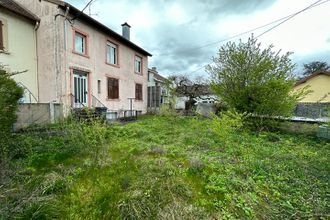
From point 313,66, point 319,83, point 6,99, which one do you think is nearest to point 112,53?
point 6,99

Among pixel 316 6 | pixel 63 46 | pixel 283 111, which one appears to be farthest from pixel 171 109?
pixel 316 6

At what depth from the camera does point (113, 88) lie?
48.2ft

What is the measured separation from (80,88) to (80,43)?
8.87 ft

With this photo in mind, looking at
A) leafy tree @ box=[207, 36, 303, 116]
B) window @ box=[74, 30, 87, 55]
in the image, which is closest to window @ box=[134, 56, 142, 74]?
window @ box=[74, 30, 87, 55]

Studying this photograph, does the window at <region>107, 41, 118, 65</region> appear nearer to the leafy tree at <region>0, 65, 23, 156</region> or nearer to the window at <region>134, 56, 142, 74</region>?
the window at <region>134, 56, 142, 74</region>

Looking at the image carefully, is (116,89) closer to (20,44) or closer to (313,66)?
(20,44)

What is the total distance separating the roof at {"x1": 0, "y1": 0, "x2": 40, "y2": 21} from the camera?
9.44 metres

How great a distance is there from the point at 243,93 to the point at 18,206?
887 centimetres

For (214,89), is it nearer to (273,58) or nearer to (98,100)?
(273,58)

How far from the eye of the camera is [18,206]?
247 cm

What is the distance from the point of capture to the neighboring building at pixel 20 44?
372 inches

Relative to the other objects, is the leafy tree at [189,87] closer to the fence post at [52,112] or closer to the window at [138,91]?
the window at [138,91]

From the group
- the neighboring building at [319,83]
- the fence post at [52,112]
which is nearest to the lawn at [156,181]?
the fence post at [52,112]

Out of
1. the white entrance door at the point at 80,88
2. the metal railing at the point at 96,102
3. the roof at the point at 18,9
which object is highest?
the roof at the point at 18,9
